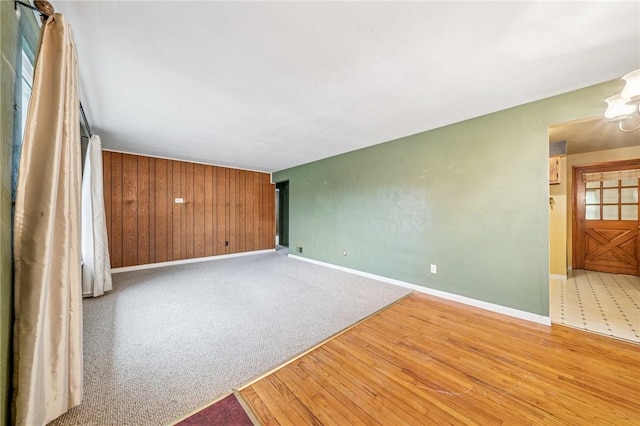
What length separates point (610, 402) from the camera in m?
1.37

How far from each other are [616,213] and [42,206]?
282 inches

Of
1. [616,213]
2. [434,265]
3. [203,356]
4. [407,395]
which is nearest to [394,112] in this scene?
[434,265]

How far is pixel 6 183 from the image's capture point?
3.25 feet

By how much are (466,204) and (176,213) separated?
5.45 meters

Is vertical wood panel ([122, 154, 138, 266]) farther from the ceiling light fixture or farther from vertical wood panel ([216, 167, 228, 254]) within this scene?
the ceiling light fixture

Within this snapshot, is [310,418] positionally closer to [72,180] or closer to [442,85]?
[72,180]

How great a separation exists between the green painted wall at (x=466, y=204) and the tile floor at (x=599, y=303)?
0.48 metres

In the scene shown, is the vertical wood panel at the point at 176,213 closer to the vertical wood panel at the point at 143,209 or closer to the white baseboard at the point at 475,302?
the vertical wood panel at the point at 143,209

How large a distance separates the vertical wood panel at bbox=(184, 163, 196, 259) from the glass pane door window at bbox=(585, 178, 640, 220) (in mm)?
7987

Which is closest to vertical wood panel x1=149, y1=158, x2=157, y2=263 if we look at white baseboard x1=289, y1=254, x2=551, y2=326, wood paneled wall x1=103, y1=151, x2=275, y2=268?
wood paneled wall x1=103, y1=151, x2=275, y2=268

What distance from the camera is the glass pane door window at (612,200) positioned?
12.5ft

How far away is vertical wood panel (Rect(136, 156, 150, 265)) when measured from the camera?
4520 millimetres

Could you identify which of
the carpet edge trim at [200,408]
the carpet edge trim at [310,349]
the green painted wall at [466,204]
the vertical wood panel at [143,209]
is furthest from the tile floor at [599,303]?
the vertical wood panel at [143,209]

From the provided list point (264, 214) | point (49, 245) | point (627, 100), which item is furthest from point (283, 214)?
→ point (627, 100)
